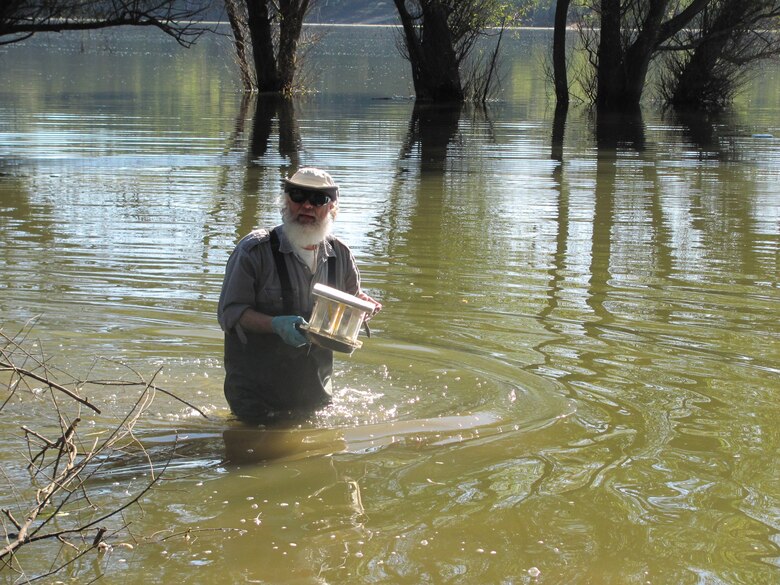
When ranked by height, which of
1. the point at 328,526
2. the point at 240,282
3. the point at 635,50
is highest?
the point at 635,50

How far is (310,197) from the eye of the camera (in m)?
5.74

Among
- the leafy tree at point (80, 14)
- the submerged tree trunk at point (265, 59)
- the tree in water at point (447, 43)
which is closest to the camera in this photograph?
the leafy tree at point (80, 14)

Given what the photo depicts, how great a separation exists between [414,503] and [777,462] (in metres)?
1.86

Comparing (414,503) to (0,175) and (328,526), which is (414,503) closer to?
(328,526)

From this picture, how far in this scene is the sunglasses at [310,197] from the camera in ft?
18.8

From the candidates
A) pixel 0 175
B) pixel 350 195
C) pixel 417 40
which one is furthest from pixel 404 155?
pixel 417 40

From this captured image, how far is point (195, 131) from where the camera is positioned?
22062mm

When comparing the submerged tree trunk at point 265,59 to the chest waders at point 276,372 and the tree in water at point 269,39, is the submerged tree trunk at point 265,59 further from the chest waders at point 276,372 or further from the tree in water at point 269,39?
the chest waders at point 276,372

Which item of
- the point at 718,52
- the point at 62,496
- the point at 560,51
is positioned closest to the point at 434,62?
the point at 560,51

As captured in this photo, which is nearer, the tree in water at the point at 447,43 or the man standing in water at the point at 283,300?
the man standing in water at the point at 283,300

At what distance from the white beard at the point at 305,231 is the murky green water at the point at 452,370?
1.03m

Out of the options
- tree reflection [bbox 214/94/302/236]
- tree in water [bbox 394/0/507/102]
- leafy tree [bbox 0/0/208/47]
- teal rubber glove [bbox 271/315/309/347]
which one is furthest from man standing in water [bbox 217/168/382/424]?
tree in water [bbox 394/0/507/102]

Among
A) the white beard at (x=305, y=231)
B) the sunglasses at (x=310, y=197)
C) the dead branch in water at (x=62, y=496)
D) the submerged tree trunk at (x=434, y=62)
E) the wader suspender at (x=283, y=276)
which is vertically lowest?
the dead branch in water at (x=62, y=496)

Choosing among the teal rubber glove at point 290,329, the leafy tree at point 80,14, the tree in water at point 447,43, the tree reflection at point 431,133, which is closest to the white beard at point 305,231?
the teal rubber glove at point 290,329
